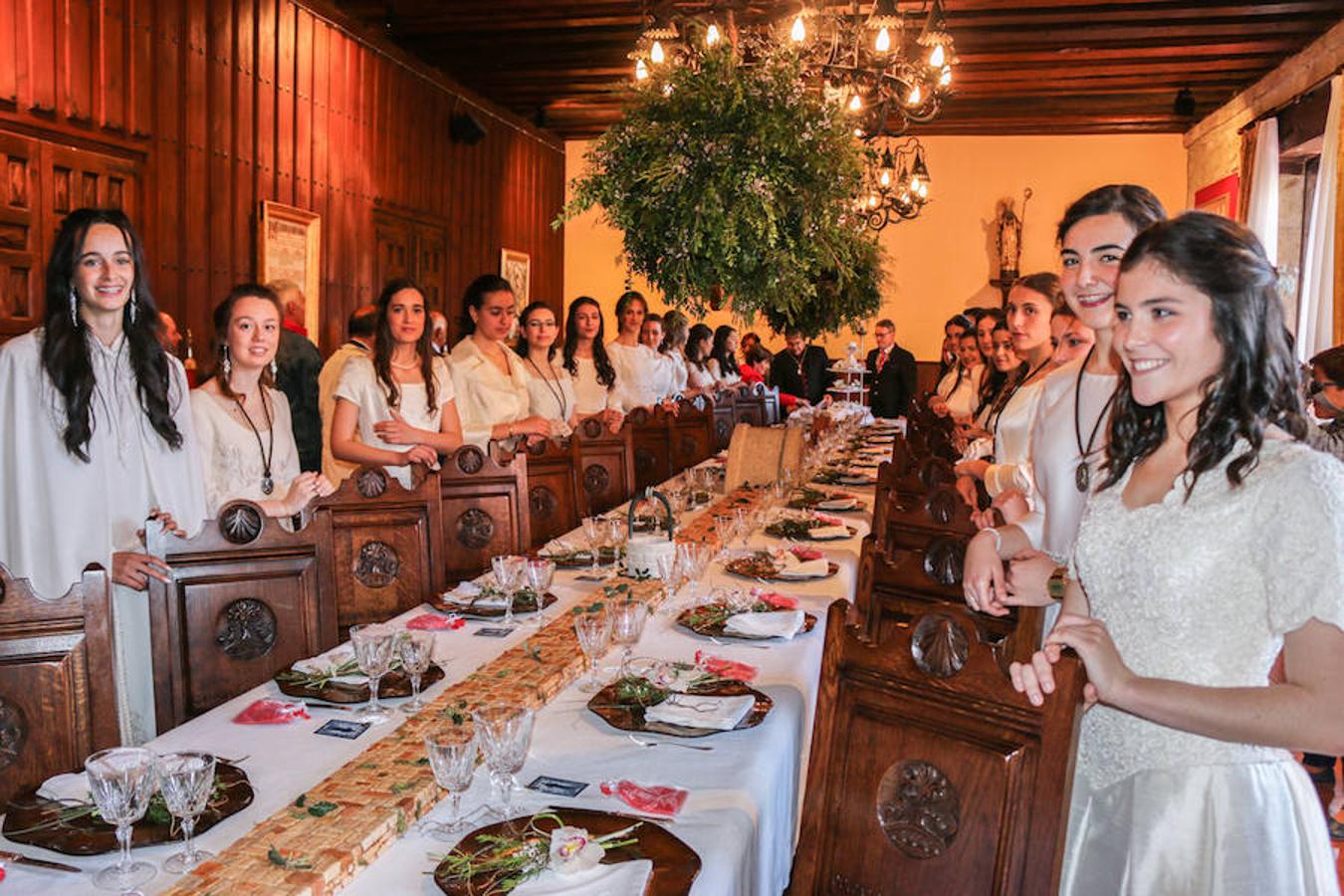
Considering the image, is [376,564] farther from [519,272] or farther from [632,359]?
[519,272]

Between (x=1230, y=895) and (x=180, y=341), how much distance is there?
7084mm

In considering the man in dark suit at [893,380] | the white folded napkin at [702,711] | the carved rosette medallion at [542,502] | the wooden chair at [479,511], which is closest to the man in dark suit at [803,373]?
the man in dark suit at [893,380]

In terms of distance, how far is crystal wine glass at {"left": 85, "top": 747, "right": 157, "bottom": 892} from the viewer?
4.71ft

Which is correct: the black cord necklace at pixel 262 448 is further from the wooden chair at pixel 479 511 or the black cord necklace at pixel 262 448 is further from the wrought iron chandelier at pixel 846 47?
the wrought iron chandelier at pixel 846 47

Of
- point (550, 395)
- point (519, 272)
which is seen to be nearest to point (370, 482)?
point (550, 395)

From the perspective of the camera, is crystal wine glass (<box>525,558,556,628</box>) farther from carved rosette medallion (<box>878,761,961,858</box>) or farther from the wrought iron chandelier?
the wrought iron chandelier

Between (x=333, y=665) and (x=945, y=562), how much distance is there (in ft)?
4.71

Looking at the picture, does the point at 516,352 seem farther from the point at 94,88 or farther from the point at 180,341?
the point at 94,88

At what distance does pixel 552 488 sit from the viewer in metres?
4.40

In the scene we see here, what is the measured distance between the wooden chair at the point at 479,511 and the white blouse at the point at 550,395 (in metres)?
2.32

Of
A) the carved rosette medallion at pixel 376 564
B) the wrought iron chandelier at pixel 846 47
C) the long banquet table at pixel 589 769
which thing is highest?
the wrought iron chandelier at pixel 846 47

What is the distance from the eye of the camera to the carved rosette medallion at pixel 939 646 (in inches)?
65.3

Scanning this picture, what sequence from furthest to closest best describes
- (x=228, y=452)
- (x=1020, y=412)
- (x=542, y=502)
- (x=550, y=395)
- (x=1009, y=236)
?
1. (x=1009, y=236)
2. (x=550, y=395)
3. (x=542, y=502)
4. (x=1020, y=412)
5. (x=228, y=452)

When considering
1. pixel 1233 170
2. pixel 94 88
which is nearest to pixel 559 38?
pixel 94 88
